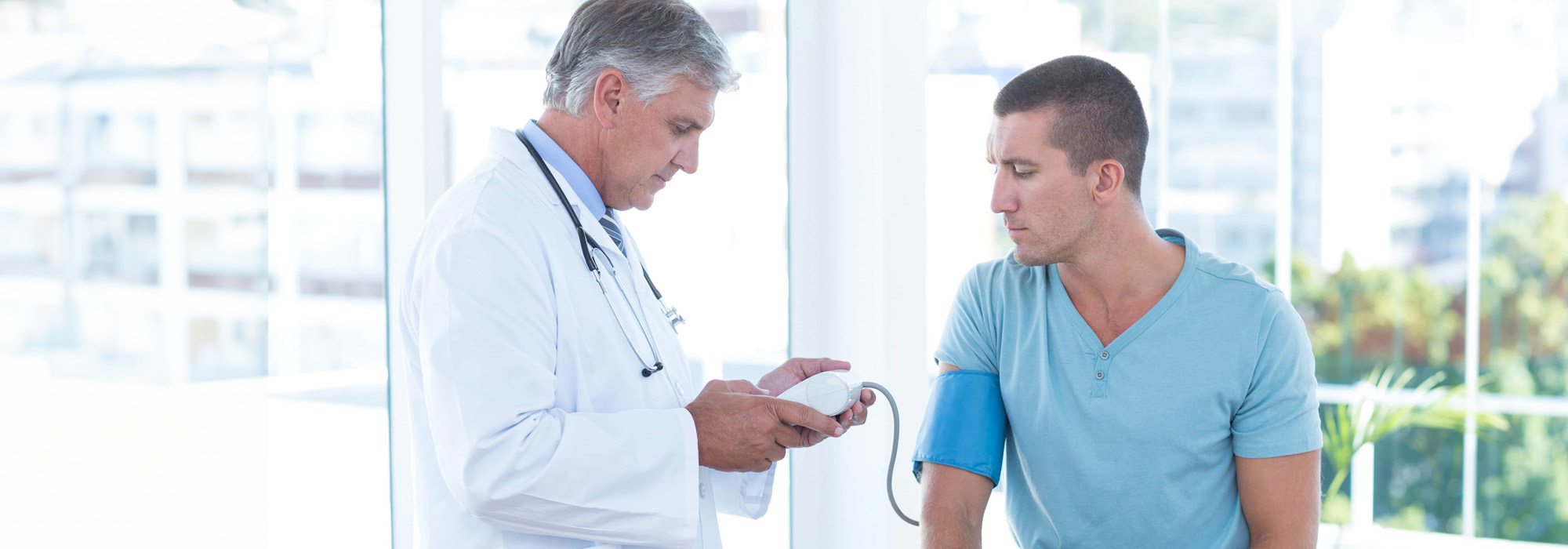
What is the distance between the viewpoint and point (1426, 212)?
3961mm

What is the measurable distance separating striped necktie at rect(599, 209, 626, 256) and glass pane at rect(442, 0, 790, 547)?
0.81m

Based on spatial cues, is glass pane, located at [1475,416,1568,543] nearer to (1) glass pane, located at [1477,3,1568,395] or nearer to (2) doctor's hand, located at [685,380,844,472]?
(1) glass pane, located at [1477,3,1568,395]

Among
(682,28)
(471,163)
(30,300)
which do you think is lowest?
(30,300)

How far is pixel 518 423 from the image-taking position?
118cm


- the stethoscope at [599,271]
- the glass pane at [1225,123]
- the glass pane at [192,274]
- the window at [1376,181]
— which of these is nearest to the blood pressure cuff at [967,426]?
the stethoscope at [599,271]

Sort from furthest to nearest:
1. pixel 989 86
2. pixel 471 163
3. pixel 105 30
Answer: pixel 989 86, pixel 471 163, pixel 105 30

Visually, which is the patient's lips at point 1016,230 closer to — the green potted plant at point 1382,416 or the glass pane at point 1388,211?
the green potted plant at point 1382,416

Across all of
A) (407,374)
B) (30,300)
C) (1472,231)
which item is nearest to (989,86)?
(1472,231)

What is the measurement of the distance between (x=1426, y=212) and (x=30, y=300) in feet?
14.2

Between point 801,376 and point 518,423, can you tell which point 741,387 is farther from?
point 518,423

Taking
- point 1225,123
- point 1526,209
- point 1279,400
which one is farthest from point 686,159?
point 1526,209

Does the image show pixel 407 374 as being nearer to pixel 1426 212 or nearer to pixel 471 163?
pixel 471 163

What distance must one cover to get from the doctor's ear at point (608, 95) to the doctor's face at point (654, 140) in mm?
10

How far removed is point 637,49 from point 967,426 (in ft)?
2.53
